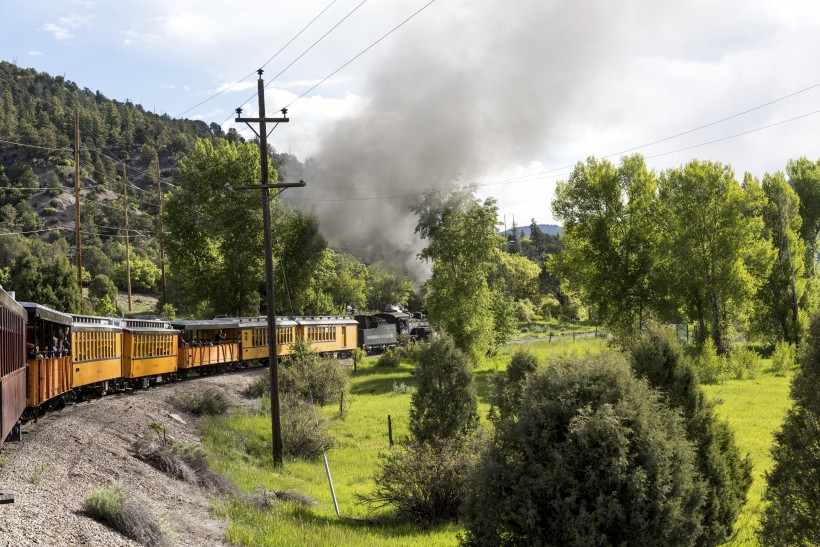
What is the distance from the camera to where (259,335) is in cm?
3825

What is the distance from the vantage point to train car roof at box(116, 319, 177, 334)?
2462cm

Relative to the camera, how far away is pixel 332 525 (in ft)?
39.6

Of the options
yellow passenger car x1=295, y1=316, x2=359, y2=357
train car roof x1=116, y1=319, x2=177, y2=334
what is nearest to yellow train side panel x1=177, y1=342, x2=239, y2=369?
train car roof x1=116, y1=319, x2=177, y2=334

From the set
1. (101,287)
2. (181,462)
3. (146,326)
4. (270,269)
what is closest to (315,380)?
(146,326)

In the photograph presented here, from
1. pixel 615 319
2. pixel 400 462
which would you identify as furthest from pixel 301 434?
pixel 615 319

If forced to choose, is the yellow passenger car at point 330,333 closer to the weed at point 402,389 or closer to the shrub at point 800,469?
the weed at point 402,389

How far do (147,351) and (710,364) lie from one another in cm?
2621

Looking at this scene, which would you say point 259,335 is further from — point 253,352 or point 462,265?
point 462,265

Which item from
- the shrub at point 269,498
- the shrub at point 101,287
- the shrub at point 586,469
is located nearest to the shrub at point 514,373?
the shrub at point 269,498

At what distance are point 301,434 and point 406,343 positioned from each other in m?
30.6

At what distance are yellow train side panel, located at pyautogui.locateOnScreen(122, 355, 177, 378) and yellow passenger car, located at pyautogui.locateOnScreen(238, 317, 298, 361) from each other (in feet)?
23.4

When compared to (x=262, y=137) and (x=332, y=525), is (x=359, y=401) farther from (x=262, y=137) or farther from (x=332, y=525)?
(x=332, y=525)

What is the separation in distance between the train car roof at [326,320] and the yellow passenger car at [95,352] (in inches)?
603

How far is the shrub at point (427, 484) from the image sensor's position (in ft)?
43.7
